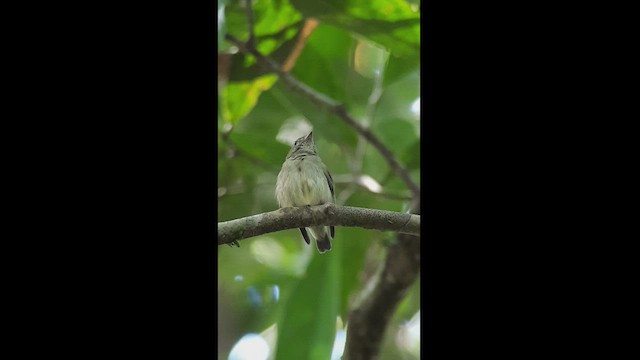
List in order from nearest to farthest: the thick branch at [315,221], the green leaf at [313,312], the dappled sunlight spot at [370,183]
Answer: the thick branch at [315,221]
the green leaf at [313,312]
the dappled sunlight spot at [370,183]

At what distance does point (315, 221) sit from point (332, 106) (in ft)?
1.71

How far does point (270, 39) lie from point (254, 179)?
1.44ft

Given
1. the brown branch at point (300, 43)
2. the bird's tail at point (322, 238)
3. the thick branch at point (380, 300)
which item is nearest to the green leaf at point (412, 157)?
the thick branch at point (380, 300)

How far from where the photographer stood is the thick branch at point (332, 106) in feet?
6.65

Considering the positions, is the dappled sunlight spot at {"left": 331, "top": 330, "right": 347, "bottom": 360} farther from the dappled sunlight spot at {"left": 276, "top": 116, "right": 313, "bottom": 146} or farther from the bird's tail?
the dappled sunlight spot at {"left": 276, "top": 116, "right": 313, "bottom": 146}

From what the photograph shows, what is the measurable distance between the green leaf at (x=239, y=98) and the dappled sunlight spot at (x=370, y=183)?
38 centimetres

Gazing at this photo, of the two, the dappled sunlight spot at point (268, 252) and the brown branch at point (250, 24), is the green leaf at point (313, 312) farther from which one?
A: the brown branch at point (250, 24)

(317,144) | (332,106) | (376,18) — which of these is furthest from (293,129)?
(376,18)

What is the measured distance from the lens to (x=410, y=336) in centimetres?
183

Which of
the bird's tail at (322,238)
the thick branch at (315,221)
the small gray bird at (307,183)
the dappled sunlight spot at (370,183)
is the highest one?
the dappled sunlight spot at (370,183)

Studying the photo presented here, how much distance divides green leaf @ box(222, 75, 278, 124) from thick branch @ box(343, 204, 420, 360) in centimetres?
58
